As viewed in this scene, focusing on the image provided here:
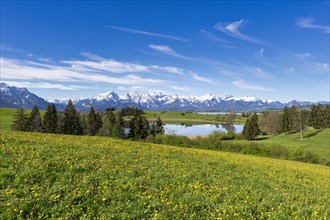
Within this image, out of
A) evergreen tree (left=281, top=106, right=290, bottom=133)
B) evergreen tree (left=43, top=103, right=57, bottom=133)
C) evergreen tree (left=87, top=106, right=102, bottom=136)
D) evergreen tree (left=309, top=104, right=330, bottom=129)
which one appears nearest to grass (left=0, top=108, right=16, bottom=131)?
evergreen tree (left=43, top=103, right=57, bottom=133)

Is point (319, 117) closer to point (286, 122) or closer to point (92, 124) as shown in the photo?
point (286, 122)

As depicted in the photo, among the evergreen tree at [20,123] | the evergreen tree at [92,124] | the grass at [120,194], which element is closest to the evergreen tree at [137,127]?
the evergreen tree at [92,124]

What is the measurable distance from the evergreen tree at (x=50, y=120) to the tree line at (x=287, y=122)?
85.2 m

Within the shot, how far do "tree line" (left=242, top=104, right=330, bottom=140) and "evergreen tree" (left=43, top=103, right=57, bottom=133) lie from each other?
85.2 metres

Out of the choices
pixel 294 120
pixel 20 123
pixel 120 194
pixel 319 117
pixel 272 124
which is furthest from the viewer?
pixel 272 124

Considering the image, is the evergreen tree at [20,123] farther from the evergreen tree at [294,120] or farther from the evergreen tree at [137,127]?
the evergreen tree at [294,120]

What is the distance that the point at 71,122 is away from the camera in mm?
94375

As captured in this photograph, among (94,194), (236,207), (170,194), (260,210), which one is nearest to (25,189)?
(94,194)

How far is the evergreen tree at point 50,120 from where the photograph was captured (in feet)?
295

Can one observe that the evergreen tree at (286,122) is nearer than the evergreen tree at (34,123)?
No

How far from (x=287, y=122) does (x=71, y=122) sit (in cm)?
10399

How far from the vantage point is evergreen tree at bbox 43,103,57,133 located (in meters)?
89.9

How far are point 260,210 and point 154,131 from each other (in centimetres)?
10235

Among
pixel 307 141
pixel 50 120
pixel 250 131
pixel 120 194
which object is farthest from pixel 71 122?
pixel 307 141
